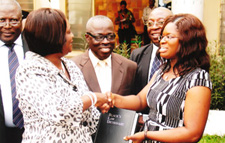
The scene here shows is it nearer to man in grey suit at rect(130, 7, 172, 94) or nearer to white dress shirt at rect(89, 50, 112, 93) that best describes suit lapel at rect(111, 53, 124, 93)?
white dress shirt at rect(89, 50, 112, 93)

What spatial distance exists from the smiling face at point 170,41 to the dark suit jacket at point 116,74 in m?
0.84

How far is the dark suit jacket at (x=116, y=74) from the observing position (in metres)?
3.36

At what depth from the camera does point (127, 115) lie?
2.63 meters

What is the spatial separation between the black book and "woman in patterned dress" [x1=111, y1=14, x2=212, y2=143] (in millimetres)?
74

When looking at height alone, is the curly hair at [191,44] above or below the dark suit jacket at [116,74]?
above

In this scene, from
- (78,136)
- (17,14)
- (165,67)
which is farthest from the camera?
(17,14)

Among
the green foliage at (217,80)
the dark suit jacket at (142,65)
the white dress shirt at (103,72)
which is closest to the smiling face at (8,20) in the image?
the white dress shirt at (103,72)

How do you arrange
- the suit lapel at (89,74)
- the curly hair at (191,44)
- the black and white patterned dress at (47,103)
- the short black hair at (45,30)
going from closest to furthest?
the black and white patterned dress at (47,103)
the short black hair at (45,30)
the curly hair at (191,44)
the suit lapel at (89,74)

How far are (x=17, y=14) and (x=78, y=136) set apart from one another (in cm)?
149

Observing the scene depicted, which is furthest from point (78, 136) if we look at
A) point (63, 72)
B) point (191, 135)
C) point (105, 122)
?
point (191, 135)

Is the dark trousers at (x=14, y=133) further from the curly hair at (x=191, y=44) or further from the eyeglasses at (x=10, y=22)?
the curly hair at (x=191, y=44)

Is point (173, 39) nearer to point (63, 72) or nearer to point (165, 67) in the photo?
point (165, 67)

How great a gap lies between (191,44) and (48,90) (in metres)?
1.12

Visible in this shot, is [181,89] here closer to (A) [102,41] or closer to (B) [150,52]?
(A) [102,41]
